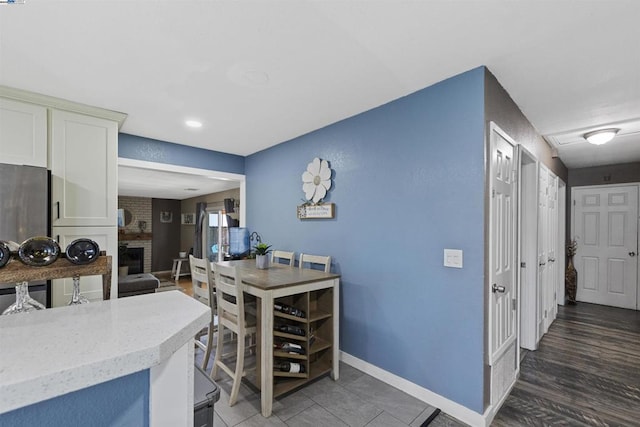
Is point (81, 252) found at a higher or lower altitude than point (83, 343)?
higher

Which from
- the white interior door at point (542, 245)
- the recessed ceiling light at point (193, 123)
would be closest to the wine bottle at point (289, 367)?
the recessed ceiling light at point (193, 123)

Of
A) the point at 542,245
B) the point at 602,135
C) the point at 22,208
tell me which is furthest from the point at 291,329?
the point at 602,135

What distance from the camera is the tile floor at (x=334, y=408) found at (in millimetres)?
1979

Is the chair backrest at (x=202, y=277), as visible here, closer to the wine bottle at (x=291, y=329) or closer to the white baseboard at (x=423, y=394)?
the wine bottle at (x=291, y=329)

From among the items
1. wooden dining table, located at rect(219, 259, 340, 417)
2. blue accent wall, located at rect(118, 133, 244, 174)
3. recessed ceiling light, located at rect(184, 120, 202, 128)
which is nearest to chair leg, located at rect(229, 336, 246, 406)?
wooden dining table, located at rect(219, 259, 340, 417)

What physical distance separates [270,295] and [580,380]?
2.78 metres

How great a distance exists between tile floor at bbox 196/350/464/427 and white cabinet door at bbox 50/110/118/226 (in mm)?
1842

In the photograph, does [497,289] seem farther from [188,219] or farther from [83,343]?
[188,219]

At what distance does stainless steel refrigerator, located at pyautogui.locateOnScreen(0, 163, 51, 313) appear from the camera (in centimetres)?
199

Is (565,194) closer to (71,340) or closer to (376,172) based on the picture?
(376,172)

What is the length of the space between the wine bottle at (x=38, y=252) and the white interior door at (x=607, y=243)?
674cm

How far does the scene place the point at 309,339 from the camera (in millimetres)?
2467

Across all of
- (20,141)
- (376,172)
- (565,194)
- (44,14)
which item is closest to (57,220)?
(20,141)

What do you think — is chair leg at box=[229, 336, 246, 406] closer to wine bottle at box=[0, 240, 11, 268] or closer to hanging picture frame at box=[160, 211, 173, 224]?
wine bottle at box=[0, 240, 11, 268]
